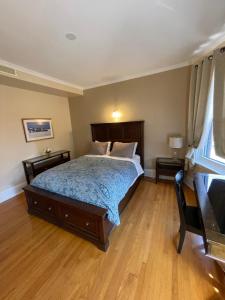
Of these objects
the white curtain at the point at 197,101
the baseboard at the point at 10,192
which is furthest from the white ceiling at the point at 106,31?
the baseboard at the point at 10,192

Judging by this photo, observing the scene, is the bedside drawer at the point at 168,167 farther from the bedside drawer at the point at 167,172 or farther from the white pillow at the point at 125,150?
the white pillow at the point at 125,150

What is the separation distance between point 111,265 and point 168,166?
2222 millimetres

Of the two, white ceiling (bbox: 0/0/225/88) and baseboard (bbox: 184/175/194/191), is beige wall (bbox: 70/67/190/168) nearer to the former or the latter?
white ceiling (bbox: 0/0/225/88)

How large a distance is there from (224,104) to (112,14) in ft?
5.82

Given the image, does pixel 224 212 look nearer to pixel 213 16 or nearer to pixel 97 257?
pixel 97 257

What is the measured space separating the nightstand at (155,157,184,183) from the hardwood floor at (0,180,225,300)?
1.09 meters

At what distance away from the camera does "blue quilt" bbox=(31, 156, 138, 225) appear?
1.71 meters

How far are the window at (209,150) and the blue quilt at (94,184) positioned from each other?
1345mm

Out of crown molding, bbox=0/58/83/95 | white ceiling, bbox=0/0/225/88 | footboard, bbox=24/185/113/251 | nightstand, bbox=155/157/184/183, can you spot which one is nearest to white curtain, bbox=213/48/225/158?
white ceiling, bbox=0/0/225/88

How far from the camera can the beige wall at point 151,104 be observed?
2951 mm

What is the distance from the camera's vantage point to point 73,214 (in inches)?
71.0

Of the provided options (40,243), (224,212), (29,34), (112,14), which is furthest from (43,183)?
(112,14)

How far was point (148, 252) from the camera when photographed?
1581 mm

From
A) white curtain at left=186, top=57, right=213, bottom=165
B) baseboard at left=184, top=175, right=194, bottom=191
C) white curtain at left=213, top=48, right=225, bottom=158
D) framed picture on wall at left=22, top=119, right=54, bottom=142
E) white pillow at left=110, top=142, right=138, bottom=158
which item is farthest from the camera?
framed picture on wall at left=22, top=119, right=54, bottom=142
